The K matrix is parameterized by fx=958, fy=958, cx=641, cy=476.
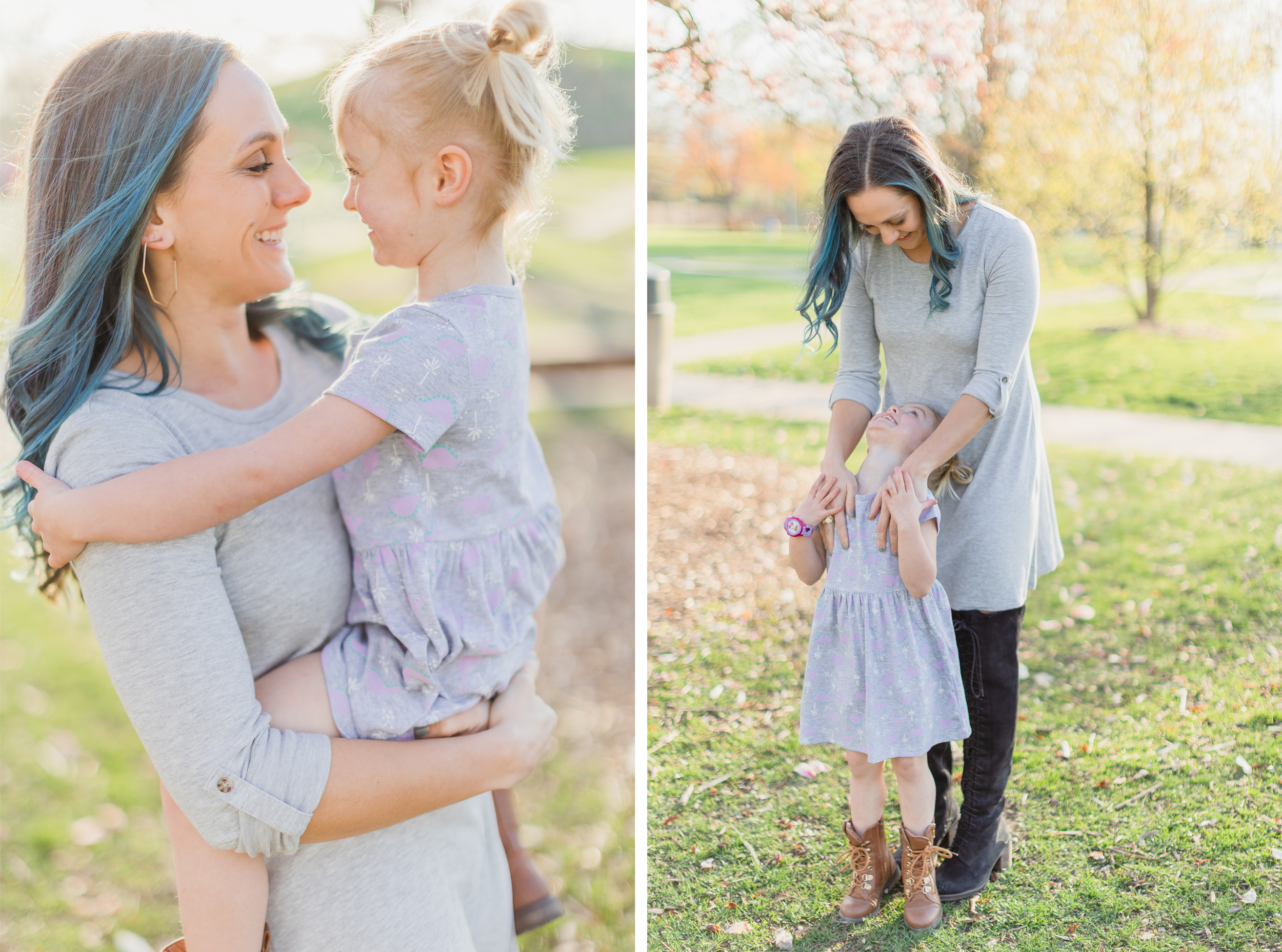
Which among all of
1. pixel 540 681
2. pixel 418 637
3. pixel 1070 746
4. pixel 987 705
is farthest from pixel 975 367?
pixel 540 681

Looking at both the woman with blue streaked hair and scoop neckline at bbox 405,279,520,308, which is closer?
scoop neckline at bbox 405,279,520,308

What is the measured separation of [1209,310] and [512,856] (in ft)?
32.5

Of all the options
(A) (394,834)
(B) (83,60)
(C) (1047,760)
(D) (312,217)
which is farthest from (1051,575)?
(D) (312,217)

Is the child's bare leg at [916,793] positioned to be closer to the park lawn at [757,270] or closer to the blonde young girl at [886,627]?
the blonde young girl at [886,627]

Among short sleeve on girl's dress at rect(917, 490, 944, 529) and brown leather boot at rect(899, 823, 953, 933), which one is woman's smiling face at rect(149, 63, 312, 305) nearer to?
short sleeve on girl's dress at rect(917, 490, 944, 529)

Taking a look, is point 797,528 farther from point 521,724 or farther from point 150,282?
point 150,282

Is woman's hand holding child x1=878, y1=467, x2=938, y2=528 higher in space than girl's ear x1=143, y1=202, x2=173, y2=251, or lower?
lower

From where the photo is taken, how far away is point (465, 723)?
5.95ft

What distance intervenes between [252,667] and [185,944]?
497 millimetres

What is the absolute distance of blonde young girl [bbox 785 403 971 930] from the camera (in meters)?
2.24

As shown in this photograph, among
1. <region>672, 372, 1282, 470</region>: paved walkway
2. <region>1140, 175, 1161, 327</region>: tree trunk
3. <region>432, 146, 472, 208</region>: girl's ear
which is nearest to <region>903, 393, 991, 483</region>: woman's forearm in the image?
<region>432, 146, 472, 208</region>: girl's ear

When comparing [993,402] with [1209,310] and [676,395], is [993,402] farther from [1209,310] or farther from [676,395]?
[1209,310]

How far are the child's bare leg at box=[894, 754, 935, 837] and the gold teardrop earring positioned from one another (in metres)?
1.89

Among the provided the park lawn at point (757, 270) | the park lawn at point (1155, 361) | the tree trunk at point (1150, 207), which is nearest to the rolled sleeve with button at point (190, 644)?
the park lawn at point (757, 270)
